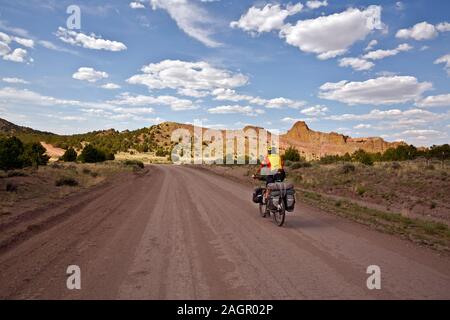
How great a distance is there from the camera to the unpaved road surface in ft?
17.7

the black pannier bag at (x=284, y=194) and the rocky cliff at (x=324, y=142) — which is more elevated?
the rocky cliff at (x=324, y=142)

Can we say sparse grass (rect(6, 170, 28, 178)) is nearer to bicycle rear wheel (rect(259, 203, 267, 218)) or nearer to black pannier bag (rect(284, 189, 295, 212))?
bicycle rear wheel (rect(259, 203, 267, 218))

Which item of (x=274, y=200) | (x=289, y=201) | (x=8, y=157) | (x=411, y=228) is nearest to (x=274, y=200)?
(x=274, y=200)

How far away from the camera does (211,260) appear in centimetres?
696

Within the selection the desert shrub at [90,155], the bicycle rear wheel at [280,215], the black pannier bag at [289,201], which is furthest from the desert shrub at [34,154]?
the black pannier bag at [289,201]

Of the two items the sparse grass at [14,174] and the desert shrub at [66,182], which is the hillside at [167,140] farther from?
the desert shrub at [66,182]

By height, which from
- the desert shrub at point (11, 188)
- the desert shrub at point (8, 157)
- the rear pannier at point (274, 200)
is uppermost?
the desert shrub at point (8, 157)

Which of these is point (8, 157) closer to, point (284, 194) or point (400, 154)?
point (284, 194)

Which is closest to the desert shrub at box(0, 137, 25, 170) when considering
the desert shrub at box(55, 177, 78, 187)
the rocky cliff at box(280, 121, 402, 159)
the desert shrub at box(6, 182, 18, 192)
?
the desert shrub at box(55, 177, 78, 187)

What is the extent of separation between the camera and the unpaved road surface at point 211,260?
5395mm

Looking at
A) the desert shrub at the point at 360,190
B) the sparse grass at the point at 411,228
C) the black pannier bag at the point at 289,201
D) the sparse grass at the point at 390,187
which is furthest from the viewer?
the desert shrub at the point at 360,190
